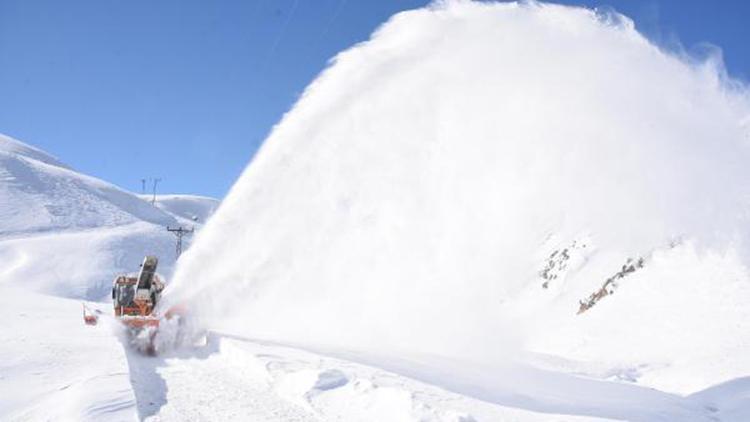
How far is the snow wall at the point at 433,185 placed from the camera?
1656 cm

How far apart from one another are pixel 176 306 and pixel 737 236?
53.2ft

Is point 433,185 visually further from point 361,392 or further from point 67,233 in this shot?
point 67,233

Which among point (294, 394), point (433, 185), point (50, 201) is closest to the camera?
point (294, 394)

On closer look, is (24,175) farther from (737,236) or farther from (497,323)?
(737,236)

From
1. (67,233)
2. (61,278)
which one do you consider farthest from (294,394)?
(67,233)

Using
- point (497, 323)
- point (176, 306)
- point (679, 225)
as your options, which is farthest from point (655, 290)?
point (176, 306)

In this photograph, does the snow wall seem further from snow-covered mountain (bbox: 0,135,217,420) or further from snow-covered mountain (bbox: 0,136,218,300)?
snow-covered mountain (bbox: 0,136,218,300)

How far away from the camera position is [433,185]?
75.5 feet

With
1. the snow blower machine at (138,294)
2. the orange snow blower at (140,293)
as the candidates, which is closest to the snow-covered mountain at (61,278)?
the snow blower machine at (138,294)

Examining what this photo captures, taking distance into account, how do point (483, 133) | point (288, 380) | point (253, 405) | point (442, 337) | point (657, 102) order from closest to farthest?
point (253, 405) → point (288, 380) → point (657, 102) → point (442, 337) → point (483, 133)

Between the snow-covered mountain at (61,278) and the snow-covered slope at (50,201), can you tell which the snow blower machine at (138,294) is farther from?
the snow-covered slope at (50,201)

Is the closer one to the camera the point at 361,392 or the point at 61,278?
the point at 361,392

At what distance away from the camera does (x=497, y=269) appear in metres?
32.7

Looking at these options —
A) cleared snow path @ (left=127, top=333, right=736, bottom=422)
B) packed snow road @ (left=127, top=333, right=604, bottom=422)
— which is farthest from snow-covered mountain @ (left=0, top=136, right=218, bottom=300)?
packed snow road @ (left=127, top=333, right=604, bottom=422)
